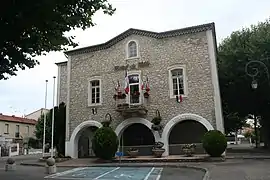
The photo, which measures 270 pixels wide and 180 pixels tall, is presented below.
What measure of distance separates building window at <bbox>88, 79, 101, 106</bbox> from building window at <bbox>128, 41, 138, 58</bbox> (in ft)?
10.5

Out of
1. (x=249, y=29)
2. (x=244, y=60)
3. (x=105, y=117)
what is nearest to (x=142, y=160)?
(x=105, y=117)

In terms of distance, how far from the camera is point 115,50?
23.5 meters

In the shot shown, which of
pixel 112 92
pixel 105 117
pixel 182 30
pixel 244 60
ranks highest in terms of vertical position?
pixel 182 30

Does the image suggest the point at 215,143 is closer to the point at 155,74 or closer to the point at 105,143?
the point at 155,74

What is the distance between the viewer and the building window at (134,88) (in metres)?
21.7

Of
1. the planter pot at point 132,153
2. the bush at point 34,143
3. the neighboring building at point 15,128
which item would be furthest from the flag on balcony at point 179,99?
the bush at point 34,143

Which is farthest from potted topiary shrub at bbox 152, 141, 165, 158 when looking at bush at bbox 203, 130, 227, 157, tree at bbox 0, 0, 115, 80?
tree at bbox 0, 0, 115, 80

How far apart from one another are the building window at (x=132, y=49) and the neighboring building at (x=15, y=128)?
88.2 feet

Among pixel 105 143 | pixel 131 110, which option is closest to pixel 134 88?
pixel 131 110

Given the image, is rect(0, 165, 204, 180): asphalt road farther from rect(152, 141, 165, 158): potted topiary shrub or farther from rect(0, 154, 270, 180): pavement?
rect(152, 141, 165, 158): potted topiary shrub

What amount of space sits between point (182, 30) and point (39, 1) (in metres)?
15.0

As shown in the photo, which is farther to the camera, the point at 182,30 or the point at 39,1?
the point at 182,30

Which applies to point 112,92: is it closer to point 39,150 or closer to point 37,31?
point 37,31

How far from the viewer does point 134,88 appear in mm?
22250
